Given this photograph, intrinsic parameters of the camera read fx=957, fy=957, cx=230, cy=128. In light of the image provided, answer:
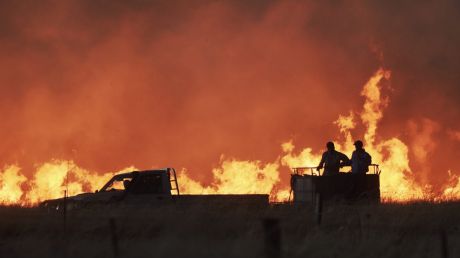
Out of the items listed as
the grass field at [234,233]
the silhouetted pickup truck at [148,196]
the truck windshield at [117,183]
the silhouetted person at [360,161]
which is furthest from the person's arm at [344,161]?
the truck windshield at [117,183]

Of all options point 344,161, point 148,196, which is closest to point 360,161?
point 344,161

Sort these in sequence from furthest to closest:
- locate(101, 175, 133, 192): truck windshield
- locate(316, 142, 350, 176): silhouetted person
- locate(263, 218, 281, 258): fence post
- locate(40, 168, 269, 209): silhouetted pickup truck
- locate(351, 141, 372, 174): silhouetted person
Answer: locate(101, 175, 133, 192): truck windshield → locate(40, 168, 269, 209): silhouetted pickup truck → locate(351, 141, 372, 174): silhouetted person → locate(316, 142, 350, 176): silhouetted person → locate(263, 218, 281, 258): fence post

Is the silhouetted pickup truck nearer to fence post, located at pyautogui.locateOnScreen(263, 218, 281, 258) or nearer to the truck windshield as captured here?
the truck windshield

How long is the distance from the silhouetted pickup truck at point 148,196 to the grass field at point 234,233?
49 centimetres

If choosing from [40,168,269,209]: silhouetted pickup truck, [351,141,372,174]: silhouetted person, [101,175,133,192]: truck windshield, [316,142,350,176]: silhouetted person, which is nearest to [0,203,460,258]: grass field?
[40,168,269,209]: silhouetted pickup truck

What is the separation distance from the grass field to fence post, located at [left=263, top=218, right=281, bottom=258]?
16 millimetres

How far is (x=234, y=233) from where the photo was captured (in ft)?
67.8

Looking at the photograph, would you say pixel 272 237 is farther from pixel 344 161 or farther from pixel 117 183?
pixel 117 183

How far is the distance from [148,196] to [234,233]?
22.9 feet

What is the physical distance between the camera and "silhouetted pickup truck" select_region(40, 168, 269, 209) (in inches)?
1056

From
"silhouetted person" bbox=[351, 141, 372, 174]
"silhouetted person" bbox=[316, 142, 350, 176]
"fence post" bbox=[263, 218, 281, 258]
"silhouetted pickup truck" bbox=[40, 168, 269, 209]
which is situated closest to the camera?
"fence post" bbox=[263, 218, 281, 258]

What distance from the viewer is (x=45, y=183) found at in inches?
1588

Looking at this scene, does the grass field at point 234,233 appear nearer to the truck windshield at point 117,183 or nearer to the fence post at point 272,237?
the fence post at point 272,237

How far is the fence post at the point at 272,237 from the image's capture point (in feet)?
51.3
